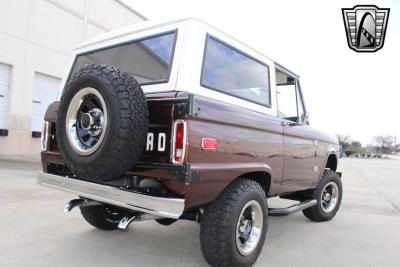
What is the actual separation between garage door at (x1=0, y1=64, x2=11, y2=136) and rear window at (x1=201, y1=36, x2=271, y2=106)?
1090cm

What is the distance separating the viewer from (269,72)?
165 inches

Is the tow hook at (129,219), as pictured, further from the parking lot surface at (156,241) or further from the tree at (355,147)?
the tree at (355,147)

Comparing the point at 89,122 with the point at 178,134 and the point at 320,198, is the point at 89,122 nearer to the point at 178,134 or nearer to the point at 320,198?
the point at 178,134

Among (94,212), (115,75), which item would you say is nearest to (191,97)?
(115,75)

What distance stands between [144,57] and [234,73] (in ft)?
2.85

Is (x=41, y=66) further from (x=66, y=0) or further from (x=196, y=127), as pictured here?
(x=196, y=127)

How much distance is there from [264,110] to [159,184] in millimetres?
1510

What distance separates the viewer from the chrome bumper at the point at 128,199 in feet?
9.11

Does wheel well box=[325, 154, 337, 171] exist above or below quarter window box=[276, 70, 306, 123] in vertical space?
below

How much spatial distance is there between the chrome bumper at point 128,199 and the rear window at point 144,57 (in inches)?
40.4

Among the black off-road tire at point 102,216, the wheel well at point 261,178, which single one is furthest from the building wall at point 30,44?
the wheel well at point 261,178

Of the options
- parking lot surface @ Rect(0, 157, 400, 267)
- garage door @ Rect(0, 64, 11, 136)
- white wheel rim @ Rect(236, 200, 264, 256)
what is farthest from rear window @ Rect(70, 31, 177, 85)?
garage door @ Rect(0, 64, 11, 136)

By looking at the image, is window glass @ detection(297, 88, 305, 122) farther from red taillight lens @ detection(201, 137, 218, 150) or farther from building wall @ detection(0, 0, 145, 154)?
building wall @ detection(0, 0, 145, 154)

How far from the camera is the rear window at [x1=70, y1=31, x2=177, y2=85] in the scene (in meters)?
3.38
